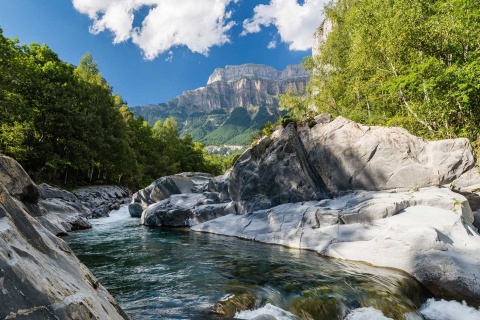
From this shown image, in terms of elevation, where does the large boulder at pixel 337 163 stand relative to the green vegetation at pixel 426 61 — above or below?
below

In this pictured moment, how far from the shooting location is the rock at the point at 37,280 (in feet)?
9.48

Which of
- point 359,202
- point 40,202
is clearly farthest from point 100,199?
point 359,202

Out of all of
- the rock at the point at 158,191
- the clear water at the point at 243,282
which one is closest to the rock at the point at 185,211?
the rock at the point at 158,191

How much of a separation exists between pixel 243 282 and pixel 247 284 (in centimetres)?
26

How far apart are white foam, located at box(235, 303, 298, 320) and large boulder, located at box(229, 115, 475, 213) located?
40.4ft

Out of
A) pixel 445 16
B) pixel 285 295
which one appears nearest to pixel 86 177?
pixel 285 295

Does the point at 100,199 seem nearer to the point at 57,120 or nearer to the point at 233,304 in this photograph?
the point at 57,120

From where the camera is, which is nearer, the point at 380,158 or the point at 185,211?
the point at 380,158

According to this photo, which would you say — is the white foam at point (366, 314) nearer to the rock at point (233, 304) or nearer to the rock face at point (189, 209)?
the rock at point (233, 304)

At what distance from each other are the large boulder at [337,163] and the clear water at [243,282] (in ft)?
20.0

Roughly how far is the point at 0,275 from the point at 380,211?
14345 millimetres

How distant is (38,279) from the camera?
10.7 feet

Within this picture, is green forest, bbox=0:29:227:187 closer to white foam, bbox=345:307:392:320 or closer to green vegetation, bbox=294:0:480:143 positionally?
white foam, bbox=345:307:392:320

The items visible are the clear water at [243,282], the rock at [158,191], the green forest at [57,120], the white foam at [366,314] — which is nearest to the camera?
the white foam at [366,314]
